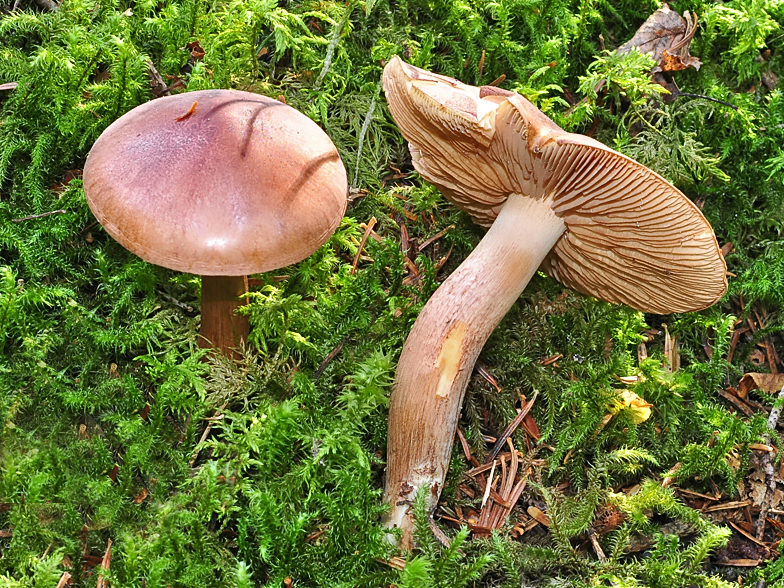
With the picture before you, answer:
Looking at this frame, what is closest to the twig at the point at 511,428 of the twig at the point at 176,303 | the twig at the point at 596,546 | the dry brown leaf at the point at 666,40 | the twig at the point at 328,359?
the twig at the point at 596,546

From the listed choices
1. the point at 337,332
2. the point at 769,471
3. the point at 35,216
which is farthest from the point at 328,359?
the point at 769,471

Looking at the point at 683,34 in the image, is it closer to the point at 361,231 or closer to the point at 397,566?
the point at 361,231

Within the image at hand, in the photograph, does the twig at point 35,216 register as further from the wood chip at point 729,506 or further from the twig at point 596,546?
the wood chip at point 729,506

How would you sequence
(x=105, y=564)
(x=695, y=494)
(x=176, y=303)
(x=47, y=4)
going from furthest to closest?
(x=47, y=4) → (x=176, y=303) → (x=695, y=494) → (x=105, y=564)

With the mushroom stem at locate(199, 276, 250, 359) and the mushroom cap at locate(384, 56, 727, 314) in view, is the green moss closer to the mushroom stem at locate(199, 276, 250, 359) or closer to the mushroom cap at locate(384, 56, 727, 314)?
the mushroom stem at locate(199, 276, 250, 359)

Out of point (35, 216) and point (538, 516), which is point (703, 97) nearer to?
point (538, 516)

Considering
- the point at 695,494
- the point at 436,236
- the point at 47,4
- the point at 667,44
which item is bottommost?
the point at 695,494
